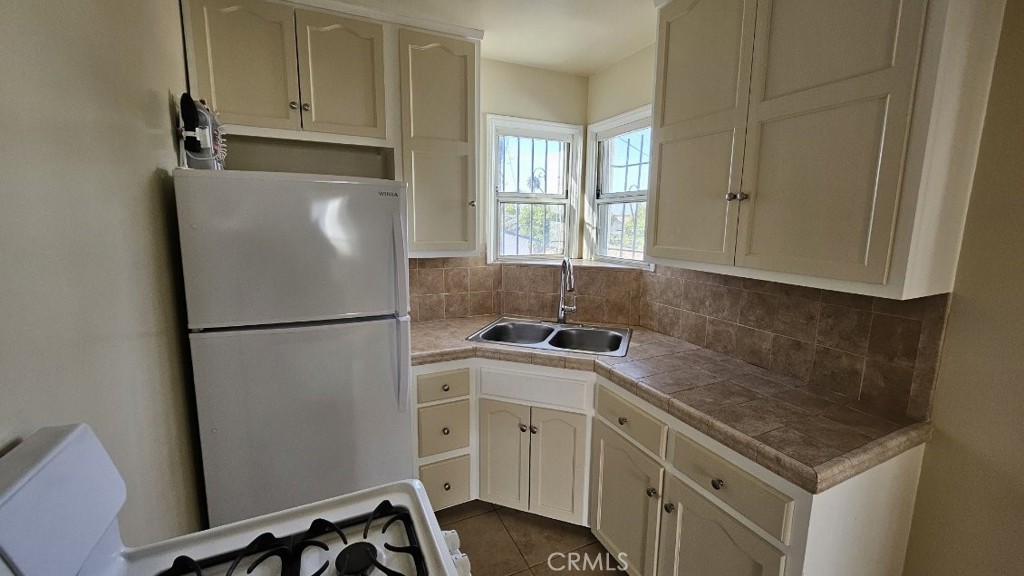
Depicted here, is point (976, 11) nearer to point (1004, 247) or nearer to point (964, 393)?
point (1004, 247)

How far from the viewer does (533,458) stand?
6.31 ft

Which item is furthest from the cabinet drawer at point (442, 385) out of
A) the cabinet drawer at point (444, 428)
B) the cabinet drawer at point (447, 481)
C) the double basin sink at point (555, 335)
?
the cabinet drawer at point (447, 481)

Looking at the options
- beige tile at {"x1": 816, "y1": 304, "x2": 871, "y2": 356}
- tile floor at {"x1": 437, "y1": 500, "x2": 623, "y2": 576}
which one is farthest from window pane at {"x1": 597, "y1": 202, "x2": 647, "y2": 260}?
tile floor at {"x1": 437, "y1": 500, "x2": 623, "y2": 576}

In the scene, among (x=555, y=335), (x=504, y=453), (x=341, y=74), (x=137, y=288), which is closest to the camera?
(x=137, y=288)

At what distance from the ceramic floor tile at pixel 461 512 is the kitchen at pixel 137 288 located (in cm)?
106

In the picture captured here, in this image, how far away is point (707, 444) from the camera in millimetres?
1235

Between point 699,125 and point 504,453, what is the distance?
5.43ft

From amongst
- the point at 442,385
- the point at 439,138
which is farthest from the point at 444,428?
the point at 439,138

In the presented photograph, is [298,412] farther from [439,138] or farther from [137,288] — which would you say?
[439,138]

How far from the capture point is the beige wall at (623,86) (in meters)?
2.11

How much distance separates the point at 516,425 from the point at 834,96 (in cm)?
167

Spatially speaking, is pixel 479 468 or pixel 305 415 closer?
pixel 305 415

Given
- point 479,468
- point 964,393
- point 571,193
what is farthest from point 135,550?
point 571,193

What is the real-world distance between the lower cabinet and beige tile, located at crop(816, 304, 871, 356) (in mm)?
958
